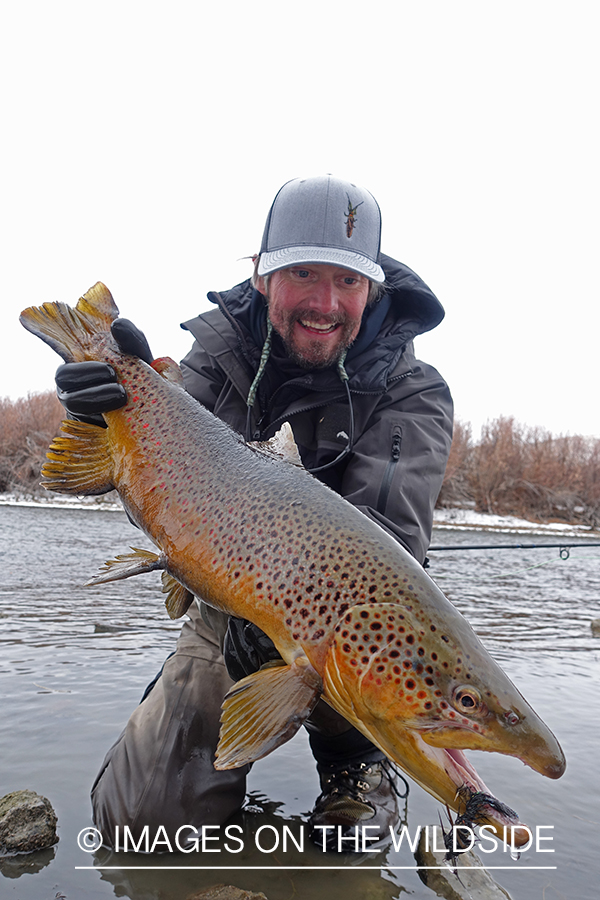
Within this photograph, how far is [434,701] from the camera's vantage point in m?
1.72

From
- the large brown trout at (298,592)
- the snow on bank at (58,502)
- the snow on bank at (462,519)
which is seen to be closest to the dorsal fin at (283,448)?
the large brown trout at (298,592)

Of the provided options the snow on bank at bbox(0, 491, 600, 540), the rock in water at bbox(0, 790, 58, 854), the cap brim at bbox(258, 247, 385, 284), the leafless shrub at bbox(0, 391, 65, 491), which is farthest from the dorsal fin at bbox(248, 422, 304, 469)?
the leafless shrub at bbox(0, 391, 65, 491)

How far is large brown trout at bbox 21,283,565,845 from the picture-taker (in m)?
1.72

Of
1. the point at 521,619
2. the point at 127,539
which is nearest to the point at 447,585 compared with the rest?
the point at 521,619

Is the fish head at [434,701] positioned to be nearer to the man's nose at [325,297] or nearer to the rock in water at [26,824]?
the rock in water at [26,824]

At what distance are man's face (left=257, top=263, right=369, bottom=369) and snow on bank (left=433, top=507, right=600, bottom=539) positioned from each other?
21383 mm

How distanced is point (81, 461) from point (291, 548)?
1.09m

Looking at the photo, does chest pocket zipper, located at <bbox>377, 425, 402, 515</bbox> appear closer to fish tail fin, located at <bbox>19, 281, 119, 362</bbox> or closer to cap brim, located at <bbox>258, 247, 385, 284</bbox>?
cap brim, located at <bbox>258, 247, 385, 284</bbox>

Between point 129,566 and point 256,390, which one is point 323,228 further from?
point 129,566

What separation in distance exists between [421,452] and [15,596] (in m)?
5.54

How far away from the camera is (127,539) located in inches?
550

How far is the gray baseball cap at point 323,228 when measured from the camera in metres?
3.28

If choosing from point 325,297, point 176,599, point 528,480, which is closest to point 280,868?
point 176,599

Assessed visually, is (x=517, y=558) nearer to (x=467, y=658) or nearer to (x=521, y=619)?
(x=521, y=619)
